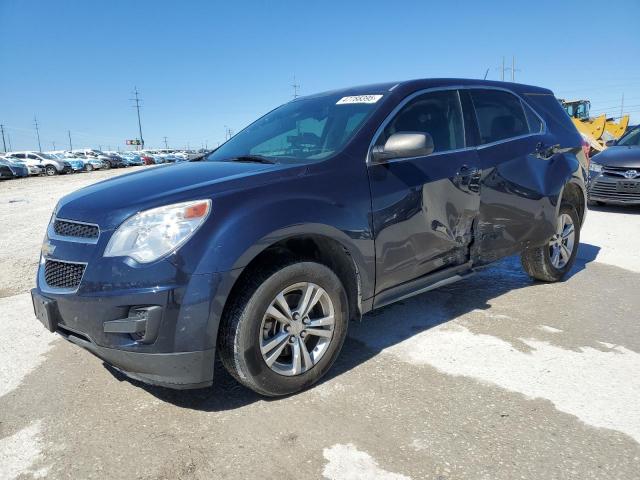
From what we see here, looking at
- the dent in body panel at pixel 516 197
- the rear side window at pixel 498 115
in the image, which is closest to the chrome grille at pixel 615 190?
the dent in body panel at pixel 516 197

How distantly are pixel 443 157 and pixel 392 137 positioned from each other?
67cm

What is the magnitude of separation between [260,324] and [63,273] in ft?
3.50

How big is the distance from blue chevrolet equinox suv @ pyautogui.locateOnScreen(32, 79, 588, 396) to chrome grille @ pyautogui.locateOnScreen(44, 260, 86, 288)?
0.01 metres

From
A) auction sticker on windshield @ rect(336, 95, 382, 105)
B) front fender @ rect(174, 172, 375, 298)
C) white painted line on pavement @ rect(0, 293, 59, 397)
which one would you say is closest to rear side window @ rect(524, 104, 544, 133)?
auction sticker on windshield @ rect(336, 95, 382, 105)

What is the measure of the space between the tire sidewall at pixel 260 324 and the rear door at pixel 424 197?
369mm

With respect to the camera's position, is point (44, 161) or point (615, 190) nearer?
point (615, 190)

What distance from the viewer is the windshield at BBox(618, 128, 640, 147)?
9453 millimetres

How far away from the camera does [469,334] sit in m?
3.54

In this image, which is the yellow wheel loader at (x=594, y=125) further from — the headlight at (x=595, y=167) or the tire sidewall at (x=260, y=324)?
the tire sidewall at (x=260, y=324)

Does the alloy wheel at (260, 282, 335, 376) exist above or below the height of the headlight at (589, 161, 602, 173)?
below

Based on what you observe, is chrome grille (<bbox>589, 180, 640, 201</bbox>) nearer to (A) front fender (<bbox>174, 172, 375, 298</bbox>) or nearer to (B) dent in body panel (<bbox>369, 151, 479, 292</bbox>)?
(B) dent in body panel (<bbox>369, 151, 479, 292</bbox>)

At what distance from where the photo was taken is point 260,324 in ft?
8.14

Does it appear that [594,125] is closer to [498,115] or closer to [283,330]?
[498,115]

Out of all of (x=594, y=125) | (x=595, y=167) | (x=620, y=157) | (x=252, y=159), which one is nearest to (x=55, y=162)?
(x=594, y=125)
